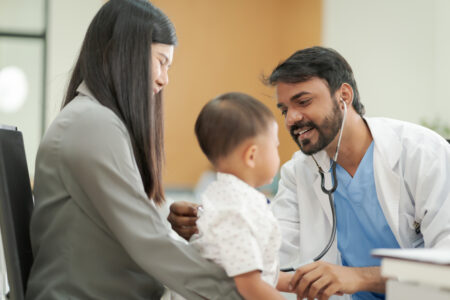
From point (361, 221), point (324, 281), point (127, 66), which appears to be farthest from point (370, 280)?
point (127, 66)

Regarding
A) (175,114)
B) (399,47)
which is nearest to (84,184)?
(399,47)

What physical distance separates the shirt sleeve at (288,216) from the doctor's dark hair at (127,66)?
63cm

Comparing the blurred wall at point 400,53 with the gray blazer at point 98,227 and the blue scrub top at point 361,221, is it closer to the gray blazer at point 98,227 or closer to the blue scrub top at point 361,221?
the blue scrub top at point 361,221

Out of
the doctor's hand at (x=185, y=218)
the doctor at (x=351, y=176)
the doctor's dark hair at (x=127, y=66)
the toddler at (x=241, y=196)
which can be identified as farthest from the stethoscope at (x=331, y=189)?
the doctor's dark hair at (x=127, y=66)

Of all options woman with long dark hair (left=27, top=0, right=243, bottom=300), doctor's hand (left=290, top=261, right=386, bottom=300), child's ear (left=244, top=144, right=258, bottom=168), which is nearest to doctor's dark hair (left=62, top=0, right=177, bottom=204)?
woman with long dark hair (left=27, top=0, right=243, bottom=300)

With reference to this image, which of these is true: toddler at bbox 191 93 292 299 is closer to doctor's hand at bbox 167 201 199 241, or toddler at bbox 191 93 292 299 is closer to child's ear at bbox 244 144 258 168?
child's ear at bbox 244 144 258 168

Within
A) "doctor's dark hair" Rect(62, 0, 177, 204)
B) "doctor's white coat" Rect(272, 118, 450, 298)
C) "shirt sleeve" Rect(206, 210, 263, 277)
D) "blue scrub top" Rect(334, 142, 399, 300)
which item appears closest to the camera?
"shirt sleeve" Rect(206, 210, 263, 277)

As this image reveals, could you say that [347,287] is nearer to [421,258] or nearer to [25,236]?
[421,258]

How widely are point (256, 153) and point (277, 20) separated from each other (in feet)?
15.6

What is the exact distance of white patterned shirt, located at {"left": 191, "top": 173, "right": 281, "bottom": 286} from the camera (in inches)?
38.1

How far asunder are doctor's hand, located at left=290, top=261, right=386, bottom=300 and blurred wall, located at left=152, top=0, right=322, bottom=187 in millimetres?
3813

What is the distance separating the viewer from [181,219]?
1.30 metres

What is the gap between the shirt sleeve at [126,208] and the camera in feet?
3.31

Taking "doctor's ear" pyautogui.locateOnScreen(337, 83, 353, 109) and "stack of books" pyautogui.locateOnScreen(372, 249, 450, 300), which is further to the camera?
"doctor's ear" pyautogui.locateOnScreen(337, 83, 353, 109)
